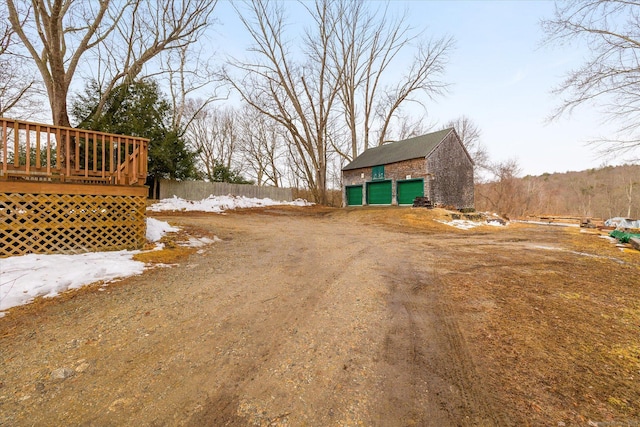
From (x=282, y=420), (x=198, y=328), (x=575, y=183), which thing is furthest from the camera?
(x=575, y=183)

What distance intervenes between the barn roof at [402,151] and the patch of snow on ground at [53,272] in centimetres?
1650

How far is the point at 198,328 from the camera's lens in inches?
97.9

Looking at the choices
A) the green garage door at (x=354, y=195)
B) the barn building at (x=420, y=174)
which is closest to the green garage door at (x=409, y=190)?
the barn building at (x=420, y=174)

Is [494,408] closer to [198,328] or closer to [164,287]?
[198,328]

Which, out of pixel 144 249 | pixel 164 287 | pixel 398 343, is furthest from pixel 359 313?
pixel 144 249

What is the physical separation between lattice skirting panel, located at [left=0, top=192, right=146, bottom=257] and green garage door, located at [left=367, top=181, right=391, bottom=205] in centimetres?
1608

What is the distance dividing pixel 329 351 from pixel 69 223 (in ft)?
16.8

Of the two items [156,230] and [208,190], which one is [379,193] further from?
[156,230]

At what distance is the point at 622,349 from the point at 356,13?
88.9 ft

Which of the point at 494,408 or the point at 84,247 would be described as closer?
the point at 494,408

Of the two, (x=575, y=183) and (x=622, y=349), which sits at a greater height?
(x=575, y=183)

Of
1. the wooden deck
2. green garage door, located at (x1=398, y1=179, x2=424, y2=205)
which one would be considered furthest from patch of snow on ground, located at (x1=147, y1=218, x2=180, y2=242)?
green garage door, located at (x1=398, y1=179, x2=424, y2=205)

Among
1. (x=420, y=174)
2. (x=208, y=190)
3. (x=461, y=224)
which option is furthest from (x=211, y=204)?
(x=461, y=224)

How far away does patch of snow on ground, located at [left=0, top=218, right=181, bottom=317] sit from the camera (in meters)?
3.07
